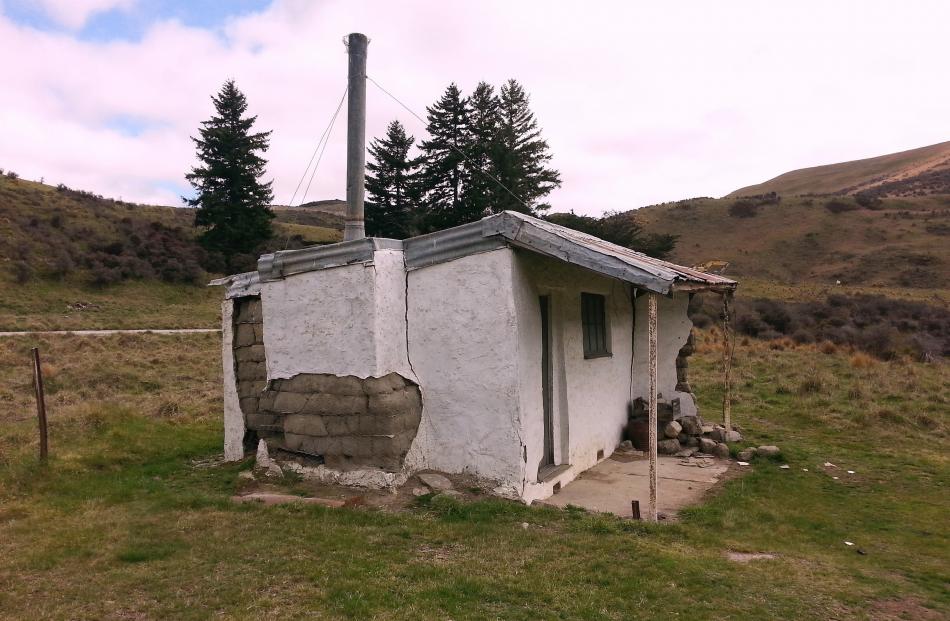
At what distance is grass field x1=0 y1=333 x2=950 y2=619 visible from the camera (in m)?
4.49

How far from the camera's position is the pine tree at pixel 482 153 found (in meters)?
32.9

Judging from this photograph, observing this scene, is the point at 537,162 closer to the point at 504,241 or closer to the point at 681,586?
the point at 504,241

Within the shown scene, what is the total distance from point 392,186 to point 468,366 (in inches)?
1237

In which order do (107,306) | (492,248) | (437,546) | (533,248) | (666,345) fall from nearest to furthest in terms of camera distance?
1. (437,546)
2. (533,248)
3. (492,248)
4. (666,345)
5. (107,306)

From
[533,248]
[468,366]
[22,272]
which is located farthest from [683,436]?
[22,272]

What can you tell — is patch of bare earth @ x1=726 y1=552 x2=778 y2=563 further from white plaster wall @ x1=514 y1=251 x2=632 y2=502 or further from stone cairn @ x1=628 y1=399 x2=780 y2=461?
stone cairn @ x1=628 y1=399 x2=780 y2=461

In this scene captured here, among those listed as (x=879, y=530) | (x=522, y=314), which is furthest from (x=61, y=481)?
(x=879, y=530)

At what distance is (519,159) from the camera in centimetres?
3509

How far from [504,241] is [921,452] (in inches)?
309

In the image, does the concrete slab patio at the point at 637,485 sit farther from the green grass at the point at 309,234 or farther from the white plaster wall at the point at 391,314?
the green grass at the point at 309,234

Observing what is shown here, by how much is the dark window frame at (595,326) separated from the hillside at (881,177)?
72.2 metres

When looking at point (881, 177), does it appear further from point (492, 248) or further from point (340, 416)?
point (340, 416)

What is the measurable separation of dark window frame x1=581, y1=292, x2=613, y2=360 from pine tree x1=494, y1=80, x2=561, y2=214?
23702 millimetres

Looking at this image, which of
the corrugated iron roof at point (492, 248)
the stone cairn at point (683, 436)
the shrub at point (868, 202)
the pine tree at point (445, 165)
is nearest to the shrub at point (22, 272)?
the pine tree at point (445, 165)
